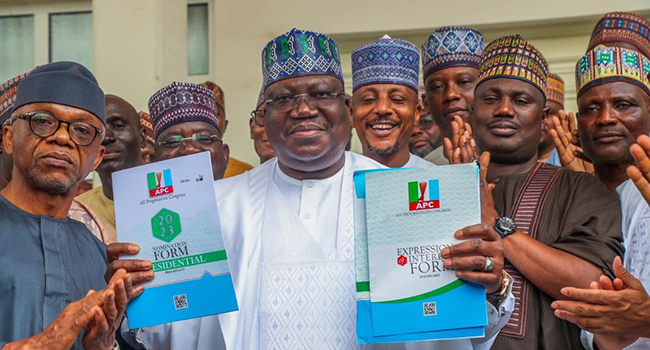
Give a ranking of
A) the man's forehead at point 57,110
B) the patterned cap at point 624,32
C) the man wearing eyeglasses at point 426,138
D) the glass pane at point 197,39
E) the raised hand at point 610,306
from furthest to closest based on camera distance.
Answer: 1. the glass pane at point 197,39
2. the man wearing eyeglasses at point 426,138
3. the patterned cap at point 624,32
4. the man's forehead at point 57,110
5. the raised hand at point 610,306

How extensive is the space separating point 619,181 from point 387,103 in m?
1.44

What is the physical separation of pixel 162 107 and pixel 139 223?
2.15 m

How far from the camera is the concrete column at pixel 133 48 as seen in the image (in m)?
7.09

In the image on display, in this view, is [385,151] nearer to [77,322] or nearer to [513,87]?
[513,87]

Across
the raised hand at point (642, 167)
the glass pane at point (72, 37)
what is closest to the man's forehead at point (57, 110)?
the raised hand at point (642, 167)

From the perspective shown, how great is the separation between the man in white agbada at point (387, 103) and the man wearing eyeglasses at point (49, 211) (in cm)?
177

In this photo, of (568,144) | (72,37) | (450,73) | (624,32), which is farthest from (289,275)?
(72,37)

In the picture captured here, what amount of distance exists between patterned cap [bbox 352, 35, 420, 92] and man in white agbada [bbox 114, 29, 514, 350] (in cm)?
120

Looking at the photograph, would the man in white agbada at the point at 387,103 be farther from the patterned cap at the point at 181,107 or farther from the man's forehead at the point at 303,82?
the man's forehead at the point at 303,82

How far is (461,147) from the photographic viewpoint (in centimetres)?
404

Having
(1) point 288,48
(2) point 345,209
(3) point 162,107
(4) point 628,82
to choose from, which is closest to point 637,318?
(2) point 345,209

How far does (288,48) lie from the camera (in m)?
4.06

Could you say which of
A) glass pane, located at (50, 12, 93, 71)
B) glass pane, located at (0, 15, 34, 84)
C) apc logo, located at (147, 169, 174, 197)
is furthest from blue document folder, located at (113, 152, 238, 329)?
glass pane, located at (0, 15, 34, 84)

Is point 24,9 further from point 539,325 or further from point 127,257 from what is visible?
point 539,325
